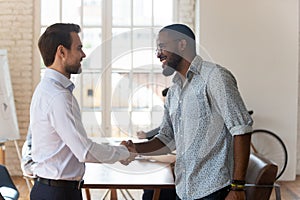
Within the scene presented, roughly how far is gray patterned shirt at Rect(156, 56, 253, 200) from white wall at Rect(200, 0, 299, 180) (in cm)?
408

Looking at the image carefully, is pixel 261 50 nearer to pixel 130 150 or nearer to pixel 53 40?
pixel 130 150

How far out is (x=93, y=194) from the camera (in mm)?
5504

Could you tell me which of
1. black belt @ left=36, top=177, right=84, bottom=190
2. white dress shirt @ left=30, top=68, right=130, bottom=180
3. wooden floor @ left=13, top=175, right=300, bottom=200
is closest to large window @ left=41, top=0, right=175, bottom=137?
Result: white dress shirt @ left=30, top=68, right=130, bottom=180

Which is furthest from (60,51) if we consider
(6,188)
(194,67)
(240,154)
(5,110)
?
(5,110)

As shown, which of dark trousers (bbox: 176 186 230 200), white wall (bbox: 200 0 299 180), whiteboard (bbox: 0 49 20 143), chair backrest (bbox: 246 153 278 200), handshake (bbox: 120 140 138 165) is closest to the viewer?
dark trousers (bbox: 176 186 230 200)

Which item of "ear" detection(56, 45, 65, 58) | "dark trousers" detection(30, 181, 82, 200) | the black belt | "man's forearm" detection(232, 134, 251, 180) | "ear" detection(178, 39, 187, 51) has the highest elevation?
"ear" detection(178, 39, 187, 51)

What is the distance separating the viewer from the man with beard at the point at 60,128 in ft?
6.94

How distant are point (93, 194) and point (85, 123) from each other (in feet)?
11.0

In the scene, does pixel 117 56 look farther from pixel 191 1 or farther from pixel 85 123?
pixel 191 1

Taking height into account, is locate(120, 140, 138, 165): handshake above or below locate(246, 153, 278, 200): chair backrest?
above

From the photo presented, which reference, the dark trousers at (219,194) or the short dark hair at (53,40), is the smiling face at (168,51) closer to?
the short dark hair at (53,40)

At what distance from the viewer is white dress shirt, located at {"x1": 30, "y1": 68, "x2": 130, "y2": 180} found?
2.11 meters

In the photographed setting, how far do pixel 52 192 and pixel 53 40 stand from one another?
2.22ft

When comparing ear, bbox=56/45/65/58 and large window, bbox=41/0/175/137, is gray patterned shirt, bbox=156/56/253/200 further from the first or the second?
ear, bbox=56/45/65/58
